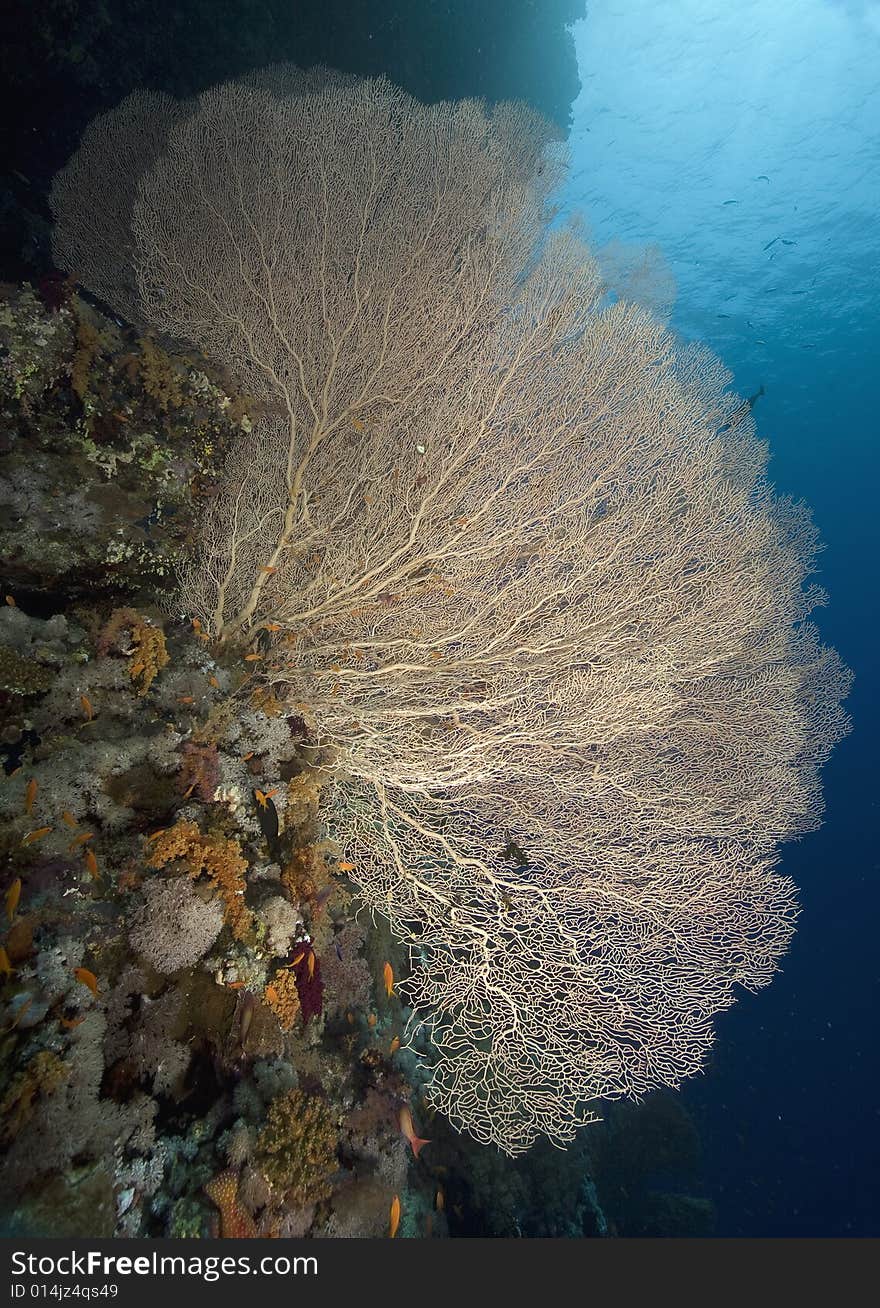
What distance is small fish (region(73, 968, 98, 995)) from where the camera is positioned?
247 centimetres

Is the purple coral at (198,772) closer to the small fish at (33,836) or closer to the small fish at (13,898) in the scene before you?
the small fish at (33,836)

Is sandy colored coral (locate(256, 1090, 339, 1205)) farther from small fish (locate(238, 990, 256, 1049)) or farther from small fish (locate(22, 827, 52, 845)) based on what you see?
small fish (locate(22, 827, 52, 845))

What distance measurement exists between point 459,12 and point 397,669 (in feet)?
40.9

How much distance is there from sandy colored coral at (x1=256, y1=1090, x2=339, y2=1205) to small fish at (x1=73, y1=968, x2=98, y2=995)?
1.27 m

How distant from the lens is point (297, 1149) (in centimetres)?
304

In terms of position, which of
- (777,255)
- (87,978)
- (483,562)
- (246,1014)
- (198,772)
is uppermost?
(777,255)

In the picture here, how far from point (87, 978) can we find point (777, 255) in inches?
1167

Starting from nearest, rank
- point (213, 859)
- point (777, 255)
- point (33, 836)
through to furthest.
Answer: point (33, 836) < point (213, 859) < point (777, 255)

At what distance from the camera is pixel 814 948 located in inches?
1104

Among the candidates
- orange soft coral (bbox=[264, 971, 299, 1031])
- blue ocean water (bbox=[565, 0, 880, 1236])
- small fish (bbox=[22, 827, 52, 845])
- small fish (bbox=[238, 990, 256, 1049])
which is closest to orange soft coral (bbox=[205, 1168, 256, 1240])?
small fish (bbox=[238, 990, 256, 1049])

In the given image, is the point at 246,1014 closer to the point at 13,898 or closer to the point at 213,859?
the point at 213,859

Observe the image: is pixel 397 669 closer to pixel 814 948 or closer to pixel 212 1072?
pixel 212 1072

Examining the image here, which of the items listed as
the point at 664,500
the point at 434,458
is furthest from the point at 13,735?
the point at 664,500

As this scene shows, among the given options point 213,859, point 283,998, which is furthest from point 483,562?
point 283,998
